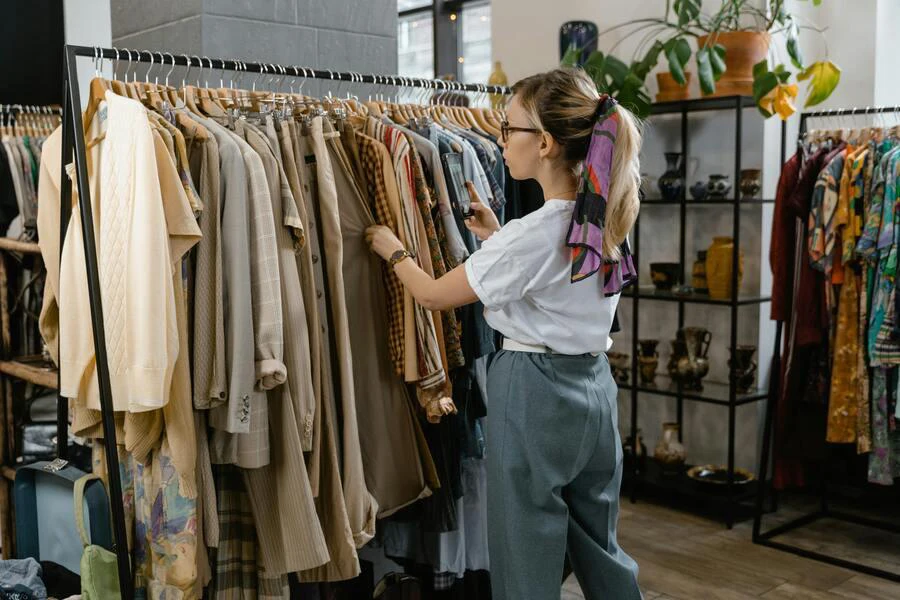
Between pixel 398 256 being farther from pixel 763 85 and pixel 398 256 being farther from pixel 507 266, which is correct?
pixel 763 85

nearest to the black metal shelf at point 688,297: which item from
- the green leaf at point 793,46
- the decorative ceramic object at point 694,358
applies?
the decorative ceramic object at point 694,358

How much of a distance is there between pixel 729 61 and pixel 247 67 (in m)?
2.33

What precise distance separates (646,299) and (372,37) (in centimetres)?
189

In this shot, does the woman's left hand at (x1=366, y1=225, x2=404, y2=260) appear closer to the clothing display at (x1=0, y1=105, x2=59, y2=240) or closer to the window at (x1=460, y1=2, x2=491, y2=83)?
the clothing display at (x1=0, y1=105, x2=59, y2=240)

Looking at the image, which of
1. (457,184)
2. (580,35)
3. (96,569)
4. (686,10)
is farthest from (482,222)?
(580,35)

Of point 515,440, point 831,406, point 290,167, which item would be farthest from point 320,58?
point 831,406

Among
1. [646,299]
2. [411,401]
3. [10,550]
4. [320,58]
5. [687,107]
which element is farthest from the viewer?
[646,299]

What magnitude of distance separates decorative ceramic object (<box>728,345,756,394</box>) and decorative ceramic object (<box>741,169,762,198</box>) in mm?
632

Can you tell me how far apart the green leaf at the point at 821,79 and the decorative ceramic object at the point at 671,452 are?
147 cm

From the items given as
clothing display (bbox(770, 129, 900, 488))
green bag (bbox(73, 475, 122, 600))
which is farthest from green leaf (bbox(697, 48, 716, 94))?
green bag (bbox(73, 475, 122, 600))

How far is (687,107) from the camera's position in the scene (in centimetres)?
402

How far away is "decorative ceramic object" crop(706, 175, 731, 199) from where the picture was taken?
398 cm

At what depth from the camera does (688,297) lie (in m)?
4.03

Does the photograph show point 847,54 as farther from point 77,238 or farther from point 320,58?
point 77,238
